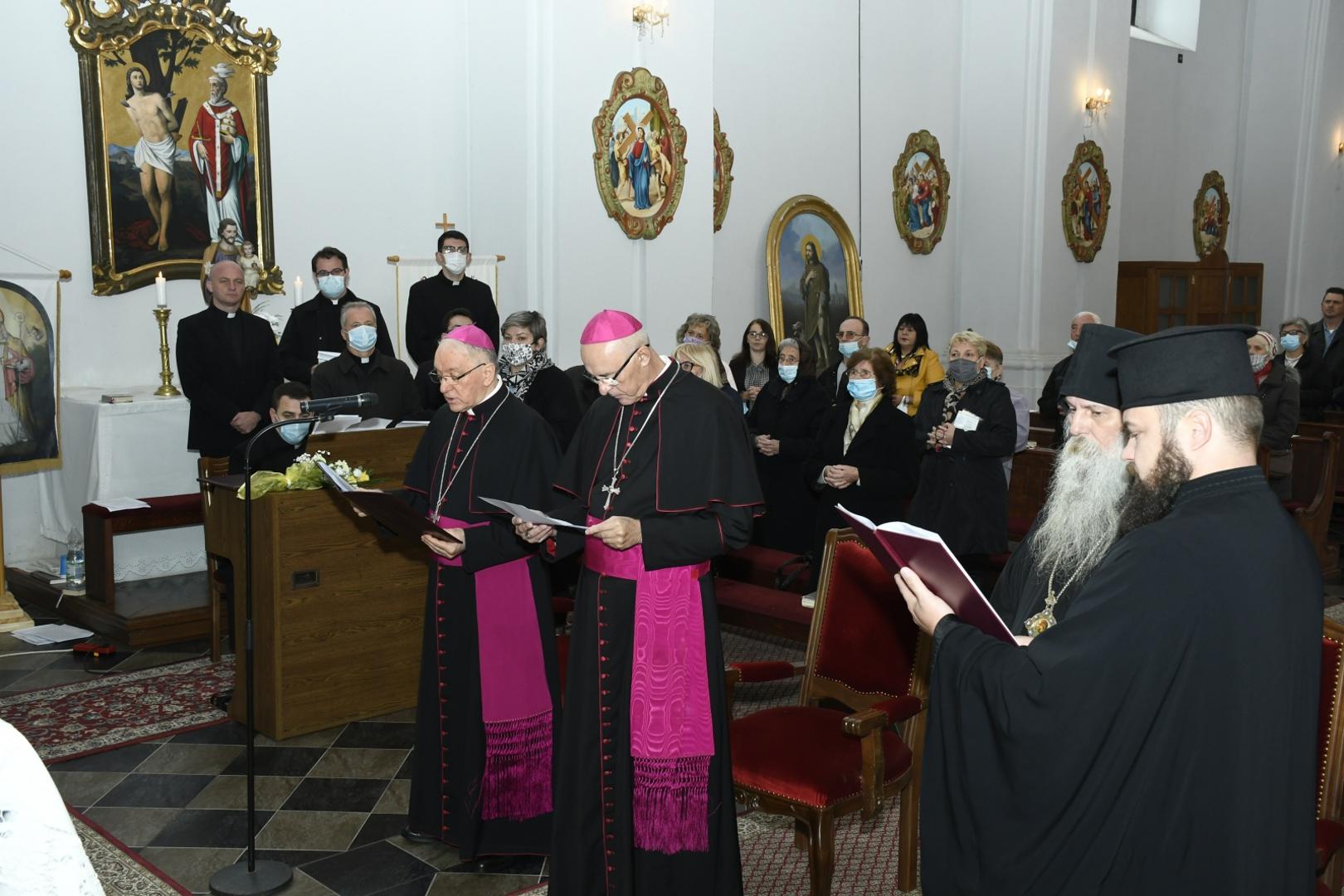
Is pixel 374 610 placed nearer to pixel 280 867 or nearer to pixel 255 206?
pixel 280 867

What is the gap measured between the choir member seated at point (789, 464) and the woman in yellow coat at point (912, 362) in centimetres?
254

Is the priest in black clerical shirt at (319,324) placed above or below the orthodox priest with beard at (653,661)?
above

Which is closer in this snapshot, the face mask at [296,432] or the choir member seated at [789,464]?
the face mask at [296,432]

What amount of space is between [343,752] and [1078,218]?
39.6ft

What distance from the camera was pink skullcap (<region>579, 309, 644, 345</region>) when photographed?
3.78 metres

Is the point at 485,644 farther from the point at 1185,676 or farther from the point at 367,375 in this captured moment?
the point at 367,375

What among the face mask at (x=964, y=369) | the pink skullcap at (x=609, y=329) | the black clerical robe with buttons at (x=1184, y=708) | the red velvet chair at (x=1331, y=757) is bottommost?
the red velvet chair at (x=1331, y=757)

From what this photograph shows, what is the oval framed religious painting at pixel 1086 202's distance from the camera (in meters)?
14.6

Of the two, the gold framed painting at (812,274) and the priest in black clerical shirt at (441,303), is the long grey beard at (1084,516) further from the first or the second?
the gold framed painting at (812,274)

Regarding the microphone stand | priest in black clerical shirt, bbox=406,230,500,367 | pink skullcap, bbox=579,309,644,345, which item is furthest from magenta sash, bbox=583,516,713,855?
priest in black clerical shirt, bbox=406,230,500,367

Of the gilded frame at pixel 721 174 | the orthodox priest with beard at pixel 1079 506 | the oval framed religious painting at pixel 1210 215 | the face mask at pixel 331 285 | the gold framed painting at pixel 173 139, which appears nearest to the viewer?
the orthodox priest with beard at pixel 1079 506

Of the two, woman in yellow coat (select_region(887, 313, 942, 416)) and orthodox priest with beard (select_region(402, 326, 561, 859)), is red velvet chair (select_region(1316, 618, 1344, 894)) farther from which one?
woman in yellow coat (select_region(887, 313, 942, 416))

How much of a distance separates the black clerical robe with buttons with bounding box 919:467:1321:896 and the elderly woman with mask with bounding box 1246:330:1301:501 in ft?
23.4

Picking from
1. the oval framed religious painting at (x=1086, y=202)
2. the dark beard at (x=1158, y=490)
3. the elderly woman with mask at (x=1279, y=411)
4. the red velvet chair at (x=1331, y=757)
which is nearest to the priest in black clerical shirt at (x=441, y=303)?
the elderly woman with mask at (x=1279, y=411)
